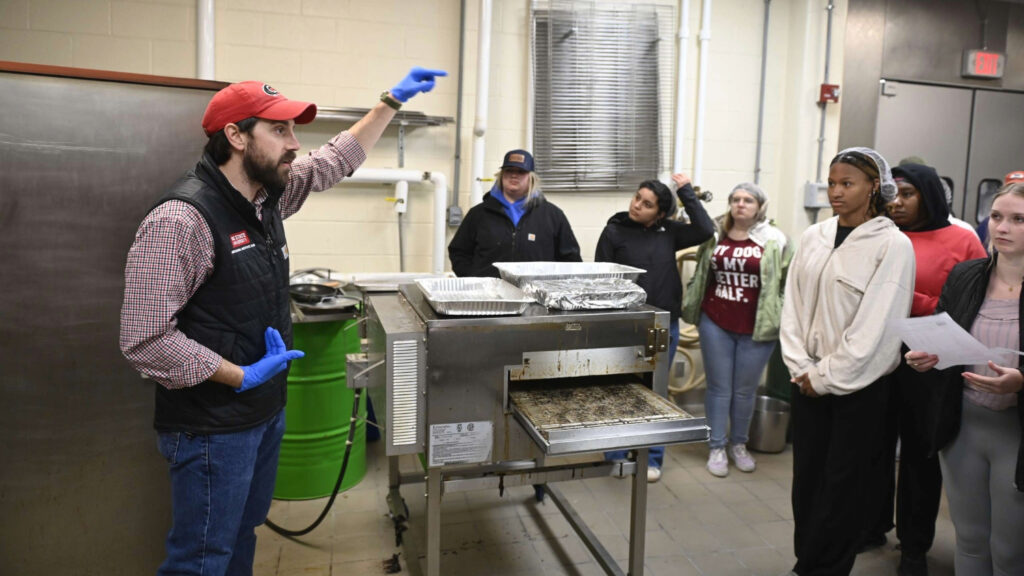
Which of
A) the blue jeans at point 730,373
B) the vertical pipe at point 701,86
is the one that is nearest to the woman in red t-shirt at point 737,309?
the blue jeans at point 730,373

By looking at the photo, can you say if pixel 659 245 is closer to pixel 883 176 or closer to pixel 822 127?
pixel 883 176

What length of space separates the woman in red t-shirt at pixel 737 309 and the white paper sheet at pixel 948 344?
131cm

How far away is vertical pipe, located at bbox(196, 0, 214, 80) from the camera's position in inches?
123

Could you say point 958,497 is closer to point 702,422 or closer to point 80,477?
point 702,422

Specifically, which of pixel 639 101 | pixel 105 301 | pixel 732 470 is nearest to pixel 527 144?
pixel 639 101

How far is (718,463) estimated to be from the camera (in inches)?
128

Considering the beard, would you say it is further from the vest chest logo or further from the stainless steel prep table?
the stainless steel prep table

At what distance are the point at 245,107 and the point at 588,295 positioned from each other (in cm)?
97

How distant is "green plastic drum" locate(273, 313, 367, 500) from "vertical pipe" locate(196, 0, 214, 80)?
137cm

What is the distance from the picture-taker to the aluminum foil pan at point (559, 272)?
2.05 meters

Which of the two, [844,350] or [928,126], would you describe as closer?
[844,350]

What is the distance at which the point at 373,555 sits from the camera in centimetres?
244

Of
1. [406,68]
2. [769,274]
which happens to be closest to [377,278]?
[406,68]

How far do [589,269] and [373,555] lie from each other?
1.35 metres
